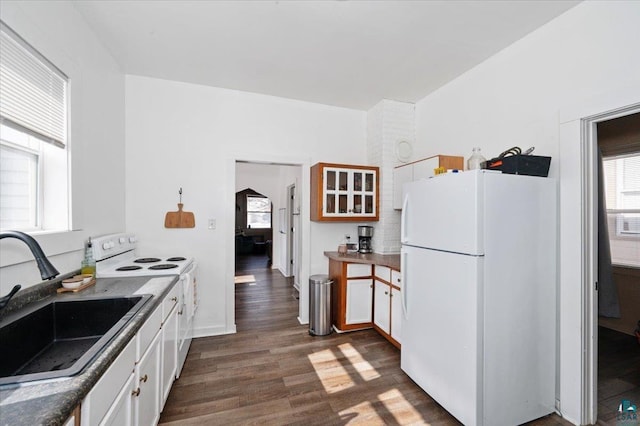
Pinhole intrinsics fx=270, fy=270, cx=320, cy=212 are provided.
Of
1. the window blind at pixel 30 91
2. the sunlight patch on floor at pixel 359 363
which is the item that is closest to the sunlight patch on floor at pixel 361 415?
the sunlight patch on floor at pixel 359 363

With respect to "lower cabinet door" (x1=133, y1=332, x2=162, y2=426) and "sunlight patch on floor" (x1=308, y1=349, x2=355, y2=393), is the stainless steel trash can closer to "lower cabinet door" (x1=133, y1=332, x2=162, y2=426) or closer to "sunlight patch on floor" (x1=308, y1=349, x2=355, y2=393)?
"sunlight patch on floor" (x1=308, y1=349, x2=355, y2=393)

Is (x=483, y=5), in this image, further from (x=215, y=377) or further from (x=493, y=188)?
(x=215, y=377)

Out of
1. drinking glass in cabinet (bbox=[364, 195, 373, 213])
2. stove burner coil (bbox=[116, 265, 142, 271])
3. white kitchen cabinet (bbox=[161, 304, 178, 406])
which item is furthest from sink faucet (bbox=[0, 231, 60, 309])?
drinking glass in cabinet (bbox=[364, 195, 373, 213])

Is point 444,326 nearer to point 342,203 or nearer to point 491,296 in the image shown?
point 491,296

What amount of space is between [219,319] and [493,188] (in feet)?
9.96

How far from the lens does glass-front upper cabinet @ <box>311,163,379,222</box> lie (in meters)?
3.31

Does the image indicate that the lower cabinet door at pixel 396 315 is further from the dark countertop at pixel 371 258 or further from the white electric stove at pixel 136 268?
the white electric stove at pixel 136 268

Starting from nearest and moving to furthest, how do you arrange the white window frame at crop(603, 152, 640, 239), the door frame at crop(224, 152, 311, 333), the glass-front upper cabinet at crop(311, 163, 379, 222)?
the white window frame at crop(603, 152, 640, 239)
the door frame at crop(224, 152, 311, 333)
the glass-front upper cabinet at crop(311, 163, 379, 222)

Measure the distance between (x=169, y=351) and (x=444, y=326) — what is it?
1968 mm

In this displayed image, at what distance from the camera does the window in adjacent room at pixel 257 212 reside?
1042 centimetres

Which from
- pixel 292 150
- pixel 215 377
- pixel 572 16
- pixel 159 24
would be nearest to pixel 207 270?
pixel 215 377

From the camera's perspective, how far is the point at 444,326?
1.90 meters

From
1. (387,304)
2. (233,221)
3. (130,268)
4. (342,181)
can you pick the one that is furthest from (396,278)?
(130,268)

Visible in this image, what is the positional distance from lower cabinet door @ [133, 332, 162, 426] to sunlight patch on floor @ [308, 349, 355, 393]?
1.20m
